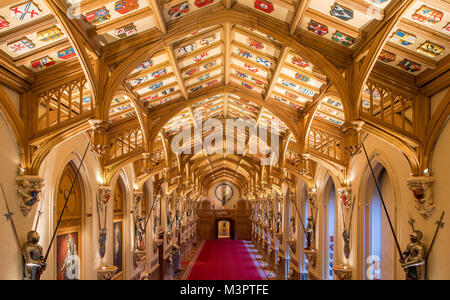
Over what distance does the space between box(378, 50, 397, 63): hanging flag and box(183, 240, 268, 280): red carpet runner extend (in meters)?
13.9

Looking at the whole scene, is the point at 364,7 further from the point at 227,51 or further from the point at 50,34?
the point at 50,34

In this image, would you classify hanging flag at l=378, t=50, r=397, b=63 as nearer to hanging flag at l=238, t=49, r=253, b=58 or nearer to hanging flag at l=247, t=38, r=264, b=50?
hanging flag at l=247, t=38, r=264, b=50

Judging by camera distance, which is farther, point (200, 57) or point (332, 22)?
point (200, 57)

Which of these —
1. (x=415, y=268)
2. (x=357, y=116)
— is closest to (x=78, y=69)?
(x=357, y=116)

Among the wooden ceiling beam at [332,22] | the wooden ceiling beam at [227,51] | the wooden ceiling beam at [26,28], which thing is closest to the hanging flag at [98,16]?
the wooden ceiling beam at [26,28]

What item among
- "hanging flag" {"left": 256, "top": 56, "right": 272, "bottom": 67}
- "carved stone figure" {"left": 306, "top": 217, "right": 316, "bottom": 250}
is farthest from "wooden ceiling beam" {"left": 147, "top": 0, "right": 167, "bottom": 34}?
"carved stone figure" {"left": 306, "top": 217, "right": 316, "bottom": 250}

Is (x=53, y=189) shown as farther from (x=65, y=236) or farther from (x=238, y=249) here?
(x=238, y=249)

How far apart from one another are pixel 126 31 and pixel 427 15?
4939 millimetres

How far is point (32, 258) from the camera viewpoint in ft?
21.7

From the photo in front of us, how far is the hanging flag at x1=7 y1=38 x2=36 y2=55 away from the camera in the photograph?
609 cm

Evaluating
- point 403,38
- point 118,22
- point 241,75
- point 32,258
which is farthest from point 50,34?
point 241,75

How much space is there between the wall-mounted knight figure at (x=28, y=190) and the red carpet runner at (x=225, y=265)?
1309 centimetres

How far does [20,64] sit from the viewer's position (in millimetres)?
6562

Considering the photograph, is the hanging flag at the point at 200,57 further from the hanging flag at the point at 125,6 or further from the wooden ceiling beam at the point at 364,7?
the wooden ceiling beam at the point at 364,7
